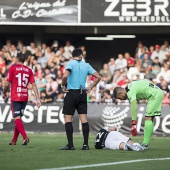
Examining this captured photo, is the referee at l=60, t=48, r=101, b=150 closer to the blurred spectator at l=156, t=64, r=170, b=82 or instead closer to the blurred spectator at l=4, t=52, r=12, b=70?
the blurred spectator at l=156, t=64, r=170, b=82

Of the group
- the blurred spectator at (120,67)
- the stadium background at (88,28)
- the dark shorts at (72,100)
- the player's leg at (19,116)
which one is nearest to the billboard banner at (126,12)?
the stadium background at (88,28)

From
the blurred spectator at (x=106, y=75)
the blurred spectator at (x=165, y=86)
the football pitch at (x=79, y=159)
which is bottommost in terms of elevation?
the football pitch at (x=79, y=159)

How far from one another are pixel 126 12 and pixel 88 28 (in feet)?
10.2

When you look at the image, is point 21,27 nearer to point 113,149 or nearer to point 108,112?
point 108,112

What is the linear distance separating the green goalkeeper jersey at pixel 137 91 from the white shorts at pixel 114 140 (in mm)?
484

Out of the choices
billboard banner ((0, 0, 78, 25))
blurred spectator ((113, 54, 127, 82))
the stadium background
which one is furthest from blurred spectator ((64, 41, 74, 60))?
blurred spectator ((113, 54, 127, 82))

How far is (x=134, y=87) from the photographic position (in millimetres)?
15578

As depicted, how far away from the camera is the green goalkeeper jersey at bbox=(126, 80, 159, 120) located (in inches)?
606

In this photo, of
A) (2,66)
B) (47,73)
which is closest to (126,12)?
(47,73)

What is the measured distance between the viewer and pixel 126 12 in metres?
29.9

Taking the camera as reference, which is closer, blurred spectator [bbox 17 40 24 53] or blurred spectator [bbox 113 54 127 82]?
blurred spectator [bbox 113 54 127 82]

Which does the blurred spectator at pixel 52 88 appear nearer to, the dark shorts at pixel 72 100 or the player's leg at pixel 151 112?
the player's leg at pixel 151 112

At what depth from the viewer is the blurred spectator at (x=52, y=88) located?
28.0 m

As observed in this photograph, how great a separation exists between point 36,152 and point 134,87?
2578 millimetres
